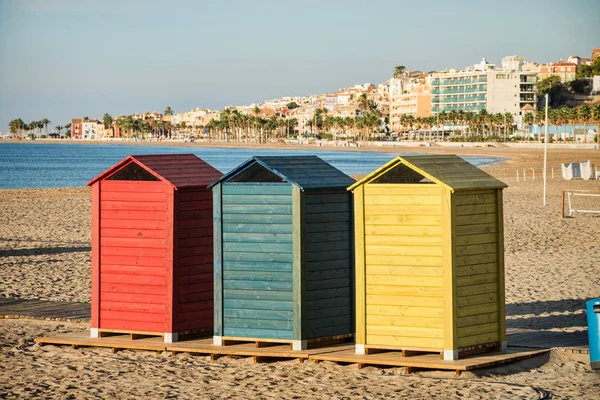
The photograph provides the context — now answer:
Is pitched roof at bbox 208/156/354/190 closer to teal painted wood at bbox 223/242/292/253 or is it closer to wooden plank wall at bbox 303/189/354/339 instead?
wooden plank wall at bbox 303/189/354/339

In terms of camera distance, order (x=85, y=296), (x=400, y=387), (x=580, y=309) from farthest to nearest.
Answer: (x=85, y=296)
(x=580, y=309)
(x=400, y=387)

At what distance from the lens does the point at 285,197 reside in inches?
370

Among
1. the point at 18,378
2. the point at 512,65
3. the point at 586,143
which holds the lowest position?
the point at 18,378

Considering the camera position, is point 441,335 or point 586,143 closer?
point 441,335

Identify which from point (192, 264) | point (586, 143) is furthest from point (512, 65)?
point (192, 264)

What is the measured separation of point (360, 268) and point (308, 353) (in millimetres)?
977

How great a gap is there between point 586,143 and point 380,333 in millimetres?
105166

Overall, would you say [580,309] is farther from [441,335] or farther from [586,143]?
[586,143]

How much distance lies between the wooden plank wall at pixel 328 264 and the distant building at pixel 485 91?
153 m

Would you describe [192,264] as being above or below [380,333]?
above

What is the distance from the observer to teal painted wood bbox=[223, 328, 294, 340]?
9.54 metres

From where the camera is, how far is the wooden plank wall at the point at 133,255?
9.91m

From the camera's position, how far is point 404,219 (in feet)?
29.8

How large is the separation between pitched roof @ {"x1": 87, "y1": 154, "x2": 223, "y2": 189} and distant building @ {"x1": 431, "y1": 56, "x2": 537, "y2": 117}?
152942mm
